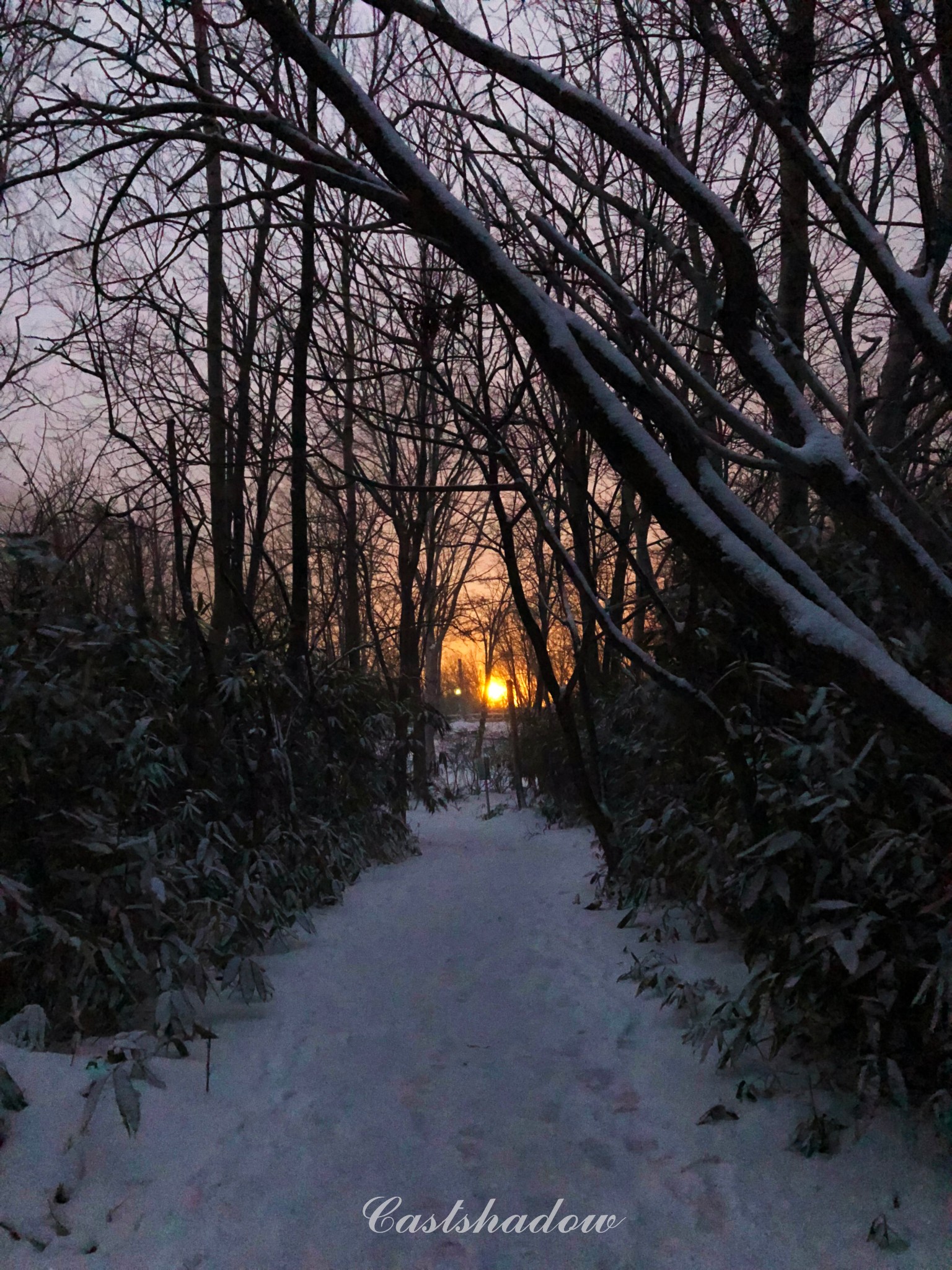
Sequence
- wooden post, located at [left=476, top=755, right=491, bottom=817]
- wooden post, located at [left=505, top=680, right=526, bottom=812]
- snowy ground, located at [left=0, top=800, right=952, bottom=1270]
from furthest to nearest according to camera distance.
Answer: wooden post, located at [left=476, top=755, right=491, bottom=817]
wooden post, located at [left=505, top=680, right=526, bottom=812]
snowy ground, located at [left=0, top=800, right=952, bottom=1270]

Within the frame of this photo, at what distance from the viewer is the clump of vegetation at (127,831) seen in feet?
9.10

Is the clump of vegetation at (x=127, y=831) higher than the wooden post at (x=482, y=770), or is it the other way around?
the clump of vegetation at (x=127, y=831)

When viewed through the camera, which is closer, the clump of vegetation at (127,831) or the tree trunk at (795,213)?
the clump of vegetation at (127,831)

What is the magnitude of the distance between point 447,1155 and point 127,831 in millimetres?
1926

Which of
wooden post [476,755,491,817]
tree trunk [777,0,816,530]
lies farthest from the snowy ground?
wooden post [476,755,491,817]

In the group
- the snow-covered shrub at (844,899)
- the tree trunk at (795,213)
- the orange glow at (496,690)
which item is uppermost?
the tree trunk at (795,213)

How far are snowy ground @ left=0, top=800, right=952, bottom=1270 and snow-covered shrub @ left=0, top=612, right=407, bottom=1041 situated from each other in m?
0.38

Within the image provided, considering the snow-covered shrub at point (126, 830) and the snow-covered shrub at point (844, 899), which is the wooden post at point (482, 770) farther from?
the snow-covered shrub at point (844, 899)

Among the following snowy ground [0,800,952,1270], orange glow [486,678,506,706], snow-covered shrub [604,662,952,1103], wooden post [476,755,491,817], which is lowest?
snowy ground [0,800,952,1270]

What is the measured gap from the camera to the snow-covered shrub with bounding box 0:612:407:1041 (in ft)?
9.11

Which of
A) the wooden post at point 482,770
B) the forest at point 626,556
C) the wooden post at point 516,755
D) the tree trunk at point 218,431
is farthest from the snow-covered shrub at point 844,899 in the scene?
the wooden post at point 482,770

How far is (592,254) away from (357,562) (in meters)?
7.55

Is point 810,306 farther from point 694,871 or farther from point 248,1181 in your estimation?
point 248,1181

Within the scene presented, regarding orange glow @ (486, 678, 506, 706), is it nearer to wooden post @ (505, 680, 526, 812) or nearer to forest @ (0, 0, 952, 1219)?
wooden post @ (505, 680, 526, 812)
